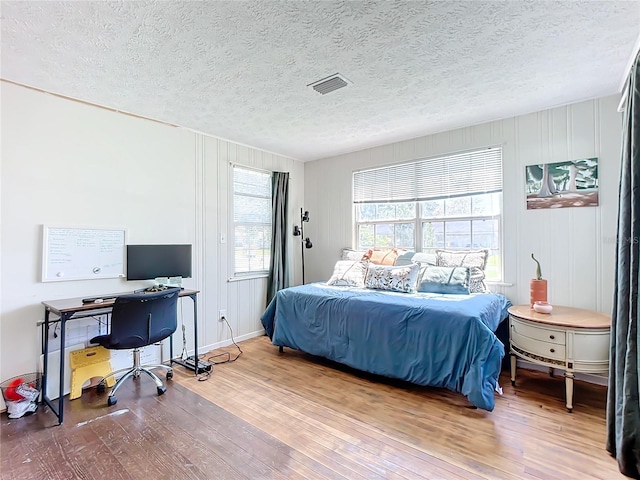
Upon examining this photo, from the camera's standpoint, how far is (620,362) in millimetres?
1751

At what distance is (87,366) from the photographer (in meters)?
2.68

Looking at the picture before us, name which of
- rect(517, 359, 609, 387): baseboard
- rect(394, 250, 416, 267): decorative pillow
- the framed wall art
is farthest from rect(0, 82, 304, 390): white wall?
the framed wall art

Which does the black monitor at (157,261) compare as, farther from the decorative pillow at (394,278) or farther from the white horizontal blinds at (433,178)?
the white horizontal blinds at (433,178)

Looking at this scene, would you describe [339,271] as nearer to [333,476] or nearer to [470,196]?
[470,196]

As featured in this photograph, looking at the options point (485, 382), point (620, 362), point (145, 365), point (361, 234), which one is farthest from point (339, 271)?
point (620, 362)

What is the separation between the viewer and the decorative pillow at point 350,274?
144 inches

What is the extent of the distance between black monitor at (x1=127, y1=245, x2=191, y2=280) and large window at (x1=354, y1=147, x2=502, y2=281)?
2244mm

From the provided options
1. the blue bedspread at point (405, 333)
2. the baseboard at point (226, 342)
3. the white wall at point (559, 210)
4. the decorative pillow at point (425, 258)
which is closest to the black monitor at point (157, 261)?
the baseboard at point (226, 342)

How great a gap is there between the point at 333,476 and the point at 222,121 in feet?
10.2

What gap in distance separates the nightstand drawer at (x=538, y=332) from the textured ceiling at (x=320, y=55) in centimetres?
189

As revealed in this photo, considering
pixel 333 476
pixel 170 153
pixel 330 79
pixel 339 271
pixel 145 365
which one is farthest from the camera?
pixel 339 271

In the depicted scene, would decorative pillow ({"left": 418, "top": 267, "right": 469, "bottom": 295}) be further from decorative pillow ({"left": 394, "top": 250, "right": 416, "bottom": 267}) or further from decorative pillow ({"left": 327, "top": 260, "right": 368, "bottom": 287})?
decorative pillow ({"left": 327, "top": 260, "right": 368, "bottom": 287})

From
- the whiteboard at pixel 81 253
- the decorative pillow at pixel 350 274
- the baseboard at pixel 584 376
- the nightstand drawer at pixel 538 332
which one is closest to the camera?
the nightstand drawer at pixel 538 332

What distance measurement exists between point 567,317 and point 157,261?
360 centimetres
